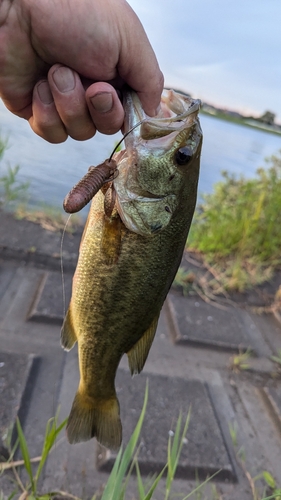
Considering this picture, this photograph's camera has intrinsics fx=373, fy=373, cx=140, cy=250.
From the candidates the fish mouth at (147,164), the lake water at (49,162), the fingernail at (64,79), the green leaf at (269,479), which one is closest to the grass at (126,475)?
the green leaf at (269,479)

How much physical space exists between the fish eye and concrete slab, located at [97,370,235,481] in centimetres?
163

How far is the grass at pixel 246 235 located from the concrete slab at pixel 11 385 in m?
2.51

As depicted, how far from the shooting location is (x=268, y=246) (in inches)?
194

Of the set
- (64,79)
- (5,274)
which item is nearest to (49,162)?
(5,274)

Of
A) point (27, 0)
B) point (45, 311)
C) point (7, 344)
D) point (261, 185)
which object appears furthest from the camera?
point (261, 185)

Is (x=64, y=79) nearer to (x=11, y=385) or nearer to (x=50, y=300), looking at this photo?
(x=11, y=385)

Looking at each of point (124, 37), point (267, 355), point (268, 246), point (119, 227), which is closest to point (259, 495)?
point (267, 355)

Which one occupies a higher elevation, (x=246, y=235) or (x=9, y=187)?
(x=246, y=235)

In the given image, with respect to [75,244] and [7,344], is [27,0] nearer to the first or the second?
[7,344]

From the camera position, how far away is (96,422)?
1.76 meters

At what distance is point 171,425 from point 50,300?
1.39m

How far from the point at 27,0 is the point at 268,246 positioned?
4163 mm

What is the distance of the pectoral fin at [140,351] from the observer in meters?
1.67

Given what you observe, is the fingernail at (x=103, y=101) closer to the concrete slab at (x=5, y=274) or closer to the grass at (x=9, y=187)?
the concrete slab at (x=5, y=274)
